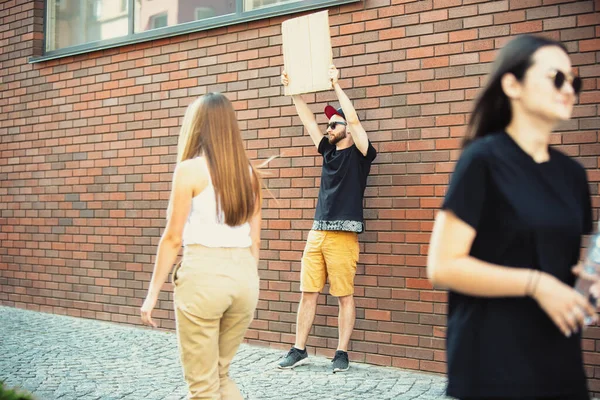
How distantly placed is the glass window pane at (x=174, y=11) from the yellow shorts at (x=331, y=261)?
2.64m

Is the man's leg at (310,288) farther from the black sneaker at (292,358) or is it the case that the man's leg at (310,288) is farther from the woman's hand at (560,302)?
the woman's hand at (560,302)

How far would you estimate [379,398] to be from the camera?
5535 millimetres

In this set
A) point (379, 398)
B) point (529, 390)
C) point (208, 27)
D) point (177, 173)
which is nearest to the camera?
point (529, 390)

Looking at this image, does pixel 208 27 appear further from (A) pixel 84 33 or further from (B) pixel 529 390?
(B) pixel 529 390

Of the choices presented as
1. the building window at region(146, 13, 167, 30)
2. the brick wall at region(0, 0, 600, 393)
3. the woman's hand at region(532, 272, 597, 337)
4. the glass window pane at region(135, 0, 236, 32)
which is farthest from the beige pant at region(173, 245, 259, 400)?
the building window at region(146, 13, 167, 30)

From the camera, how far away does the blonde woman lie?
369 centimetres

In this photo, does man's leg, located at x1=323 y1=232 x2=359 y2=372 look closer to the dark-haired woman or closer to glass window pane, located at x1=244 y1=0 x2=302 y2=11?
glass window pane, located at x1=244 y1=0 x2=302 y2=11

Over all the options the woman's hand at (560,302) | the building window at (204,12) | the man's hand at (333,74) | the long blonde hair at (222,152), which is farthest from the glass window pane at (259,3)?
the woman's hand at (560,302)

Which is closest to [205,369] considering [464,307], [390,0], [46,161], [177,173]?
[177,173]

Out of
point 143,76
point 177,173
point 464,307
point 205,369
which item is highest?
point 143,76

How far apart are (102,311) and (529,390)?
754 centimetres

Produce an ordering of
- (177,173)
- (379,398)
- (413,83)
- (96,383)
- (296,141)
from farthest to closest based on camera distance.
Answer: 1. (296,141)
2. (413,83)
3. (96,383)
4. (379,398)
5. (177,173)

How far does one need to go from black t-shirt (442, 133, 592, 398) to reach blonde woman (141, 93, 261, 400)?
1657 millimetres

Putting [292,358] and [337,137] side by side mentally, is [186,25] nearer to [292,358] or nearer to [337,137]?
[337,137]
